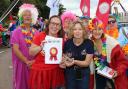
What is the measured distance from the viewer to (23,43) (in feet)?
20.6

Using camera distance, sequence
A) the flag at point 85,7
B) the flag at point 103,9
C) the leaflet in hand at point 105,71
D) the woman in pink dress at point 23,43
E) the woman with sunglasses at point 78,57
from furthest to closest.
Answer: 1. the flag at point 85,7
2. the flag at point 103,9
3. the woman in pink dress at point 23,43
4. the leaflet in hand at point 105,71
5. the woman with sunglasses at point 78,57

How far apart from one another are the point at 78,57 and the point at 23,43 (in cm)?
115

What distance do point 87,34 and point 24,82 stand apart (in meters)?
1.42

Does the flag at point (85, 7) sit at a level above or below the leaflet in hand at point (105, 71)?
above

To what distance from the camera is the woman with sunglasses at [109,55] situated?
5.90 m

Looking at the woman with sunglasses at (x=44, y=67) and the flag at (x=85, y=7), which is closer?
the woman with sunglasses at (x=44, y=67)

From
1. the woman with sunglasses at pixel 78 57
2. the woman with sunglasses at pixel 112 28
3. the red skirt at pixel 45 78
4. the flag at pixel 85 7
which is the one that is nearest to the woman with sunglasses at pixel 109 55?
the woman with sunglasses at pixel 78 57

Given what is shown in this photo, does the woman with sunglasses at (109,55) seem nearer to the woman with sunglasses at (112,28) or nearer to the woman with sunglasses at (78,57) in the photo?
the woman with sunglasses at (78,57)

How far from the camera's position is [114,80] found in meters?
6.01

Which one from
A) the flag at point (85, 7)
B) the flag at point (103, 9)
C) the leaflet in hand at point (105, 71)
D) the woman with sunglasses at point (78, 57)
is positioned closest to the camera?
the woman with sunglasses at point (78, 57)

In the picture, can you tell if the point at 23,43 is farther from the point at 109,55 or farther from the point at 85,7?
the point at 85,7

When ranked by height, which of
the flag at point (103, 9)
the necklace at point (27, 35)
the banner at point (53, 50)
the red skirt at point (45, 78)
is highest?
the flag at point (103, 9)

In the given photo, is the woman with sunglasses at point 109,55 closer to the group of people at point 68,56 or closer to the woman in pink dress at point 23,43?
the group of people at point 68,56

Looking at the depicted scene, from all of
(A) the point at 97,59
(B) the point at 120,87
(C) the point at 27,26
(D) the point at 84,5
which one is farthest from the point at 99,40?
(D) the point at 84,5
